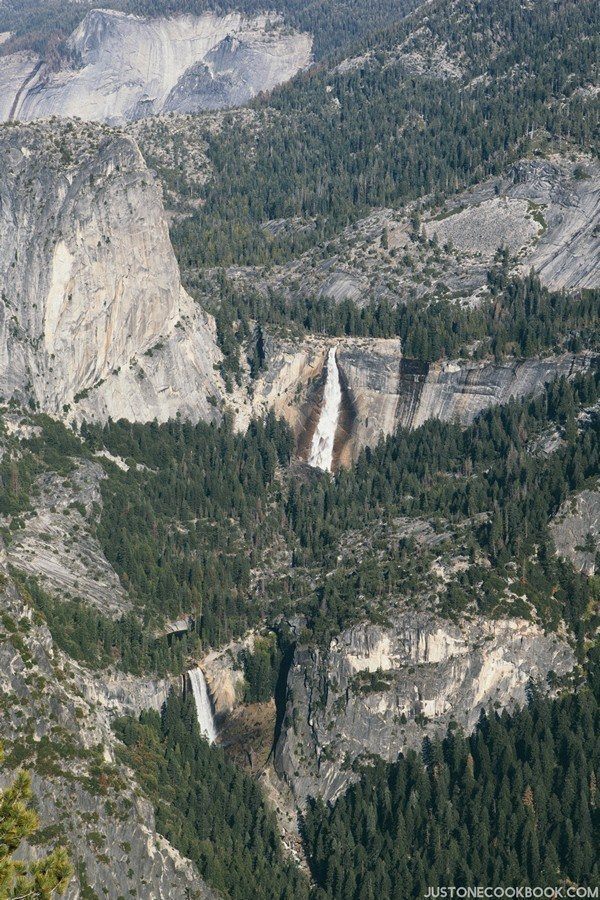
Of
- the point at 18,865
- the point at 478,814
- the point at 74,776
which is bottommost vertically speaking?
the point at 478,814

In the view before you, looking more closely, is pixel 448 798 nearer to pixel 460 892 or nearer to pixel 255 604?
pixel 460 892

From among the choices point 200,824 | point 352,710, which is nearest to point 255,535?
point 352,710

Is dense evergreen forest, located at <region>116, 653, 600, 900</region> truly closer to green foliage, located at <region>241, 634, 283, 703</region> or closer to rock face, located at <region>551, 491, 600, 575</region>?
green foliage, located at <region>241, 634, 283, 703</region>

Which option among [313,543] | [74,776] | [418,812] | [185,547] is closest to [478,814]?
[418,812]

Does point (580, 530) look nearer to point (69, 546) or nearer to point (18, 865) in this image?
point (69, 546)

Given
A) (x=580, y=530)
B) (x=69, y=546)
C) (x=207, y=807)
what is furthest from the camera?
(x=69, y=546)

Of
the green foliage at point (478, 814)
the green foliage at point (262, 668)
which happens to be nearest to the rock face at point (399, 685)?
the green foliage at point (478, 814)
